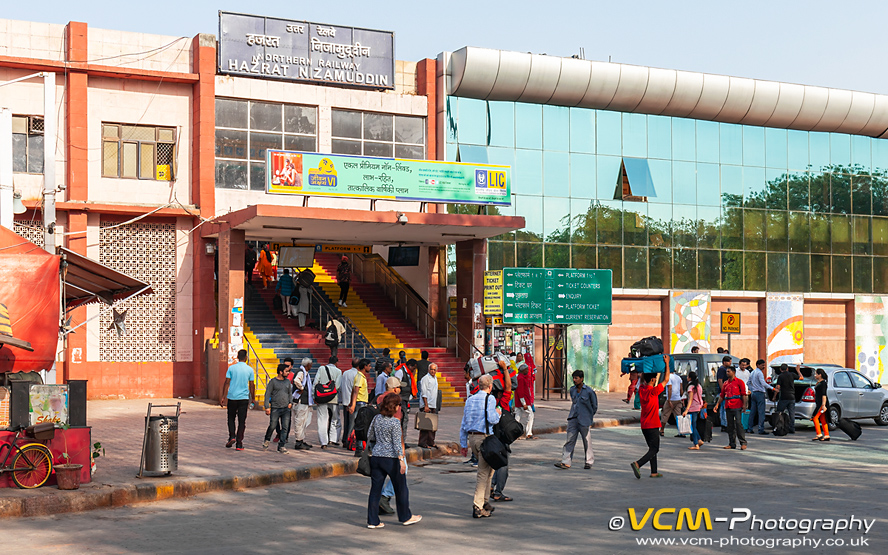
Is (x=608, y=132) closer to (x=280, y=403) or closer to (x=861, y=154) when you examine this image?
(x=861, y=154)

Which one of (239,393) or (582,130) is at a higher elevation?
(582,130)

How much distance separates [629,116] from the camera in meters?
32.9

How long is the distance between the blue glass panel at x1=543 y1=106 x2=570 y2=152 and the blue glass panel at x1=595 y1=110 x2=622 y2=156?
1208mm

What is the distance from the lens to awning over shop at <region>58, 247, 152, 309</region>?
14.3m

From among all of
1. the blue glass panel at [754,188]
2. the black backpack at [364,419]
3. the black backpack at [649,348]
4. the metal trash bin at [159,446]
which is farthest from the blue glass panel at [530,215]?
the metal trash bin at [159,446]

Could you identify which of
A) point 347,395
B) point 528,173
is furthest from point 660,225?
point 347,395

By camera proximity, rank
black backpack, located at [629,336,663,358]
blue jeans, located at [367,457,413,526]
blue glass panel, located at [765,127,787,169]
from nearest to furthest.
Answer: blue jeans, located at [367,457,413,526], black backpack, located at [629,336,663,358], blue glass panel, located at [765,127,787,169]

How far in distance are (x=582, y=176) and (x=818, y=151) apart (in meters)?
11.0

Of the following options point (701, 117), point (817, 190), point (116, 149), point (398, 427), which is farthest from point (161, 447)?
point (817, 190)

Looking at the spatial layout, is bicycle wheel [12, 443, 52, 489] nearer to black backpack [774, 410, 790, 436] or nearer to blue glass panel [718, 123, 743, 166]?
black backpack [774, 410, 790, 436]

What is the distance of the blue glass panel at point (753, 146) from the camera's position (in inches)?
1371

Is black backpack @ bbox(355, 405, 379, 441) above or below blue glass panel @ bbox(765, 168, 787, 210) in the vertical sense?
below

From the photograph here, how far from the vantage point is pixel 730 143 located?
34.6 metres

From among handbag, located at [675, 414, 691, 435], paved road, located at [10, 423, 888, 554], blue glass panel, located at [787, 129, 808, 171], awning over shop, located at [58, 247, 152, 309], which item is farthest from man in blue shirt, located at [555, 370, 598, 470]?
blue glass panel, located at [787, 129, 808, 171]
